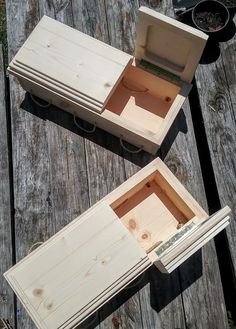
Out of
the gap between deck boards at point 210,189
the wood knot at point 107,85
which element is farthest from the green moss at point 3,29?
the gap between deck boards at point 210,189

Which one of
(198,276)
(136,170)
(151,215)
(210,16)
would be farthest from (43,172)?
(210,16)

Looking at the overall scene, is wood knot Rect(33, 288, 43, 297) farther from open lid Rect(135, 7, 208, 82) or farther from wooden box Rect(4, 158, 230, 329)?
open lid Rect(135, 7, 208, 82)

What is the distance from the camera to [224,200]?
2553mm

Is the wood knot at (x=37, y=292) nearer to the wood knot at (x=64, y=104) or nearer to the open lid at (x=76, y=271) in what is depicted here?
the open lid at (x=76, y=271)

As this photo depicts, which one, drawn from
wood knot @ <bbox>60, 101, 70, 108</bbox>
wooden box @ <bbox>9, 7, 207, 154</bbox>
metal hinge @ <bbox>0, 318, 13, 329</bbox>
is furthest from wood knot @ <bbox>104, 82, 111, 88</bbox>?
metal hinge @ <bbox>0, 318, 13, 329</bbox>

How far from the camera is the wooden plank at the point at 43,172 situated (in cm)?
248

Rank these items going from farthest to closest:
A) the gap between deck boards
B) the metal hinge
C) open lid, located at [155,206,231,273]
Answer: the gap between deck boards → the metal hinge → open lid, located at [155,206,231,273]

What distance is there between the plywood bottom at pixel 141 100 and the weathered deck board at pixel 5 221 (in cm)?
60

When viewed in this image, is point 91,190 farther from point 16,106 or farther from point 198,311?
point 198,311

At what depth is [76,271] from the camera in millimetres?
2152

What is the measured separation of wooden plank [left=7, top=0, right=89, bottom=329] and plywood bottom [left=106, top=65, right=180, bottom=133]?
28cm

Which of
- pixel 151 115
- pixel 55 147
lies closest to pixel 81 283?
pixel 55 147

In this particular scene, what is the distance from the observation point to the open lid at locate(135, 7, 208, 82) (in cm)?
222

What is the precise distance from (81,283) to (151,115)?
1.03m
